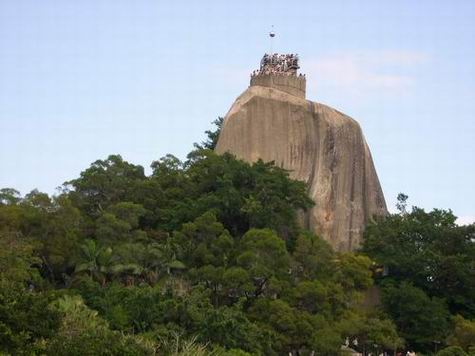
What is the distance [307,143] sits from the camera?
143 feet

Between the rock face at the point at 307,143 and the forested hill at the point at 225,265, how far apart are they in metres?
2.13

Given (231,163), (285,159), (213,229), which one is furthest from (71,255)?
(285,159)

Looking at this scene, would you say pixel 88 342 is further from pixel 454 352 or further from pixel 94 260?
pixel 454 352

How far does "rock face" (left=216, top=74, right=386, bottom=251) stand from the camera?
43.2 m

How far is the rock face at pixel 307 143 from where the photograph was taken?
43.2 meters

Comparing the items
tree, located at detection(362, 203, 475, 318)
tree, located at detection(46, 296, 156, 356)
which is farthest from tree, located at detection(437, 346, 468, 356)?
tree, located at detection(46, 296, 156, 356)

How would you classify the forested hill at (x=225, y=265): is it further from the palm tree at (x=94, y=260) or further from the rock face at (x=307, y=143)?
the rock face at (x=307, y=143)

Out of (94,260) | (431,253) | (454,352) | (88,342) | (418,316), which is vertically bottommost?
(454,352)

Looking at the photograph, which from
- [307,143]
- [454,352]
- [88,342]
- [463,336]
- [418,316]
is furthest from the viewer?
[307,143]

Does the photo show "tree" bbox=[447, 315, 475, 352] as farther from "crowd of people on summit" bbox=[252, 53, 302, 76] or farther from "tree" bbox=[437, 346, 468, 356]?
"crowd of people on summit" bbox=[252, 53, 302, 76]

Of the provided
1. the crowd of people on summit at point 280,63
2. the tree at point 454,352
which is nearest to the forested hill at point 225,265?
the tree at point 454,352

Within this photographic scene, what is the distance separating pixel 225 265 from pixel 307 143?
363 inches

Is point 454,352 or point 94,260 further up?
point 94,260

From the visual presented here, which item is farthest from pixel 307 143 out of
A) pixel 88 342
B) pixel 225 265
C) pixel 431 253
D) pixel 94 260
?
pixel 88 342
